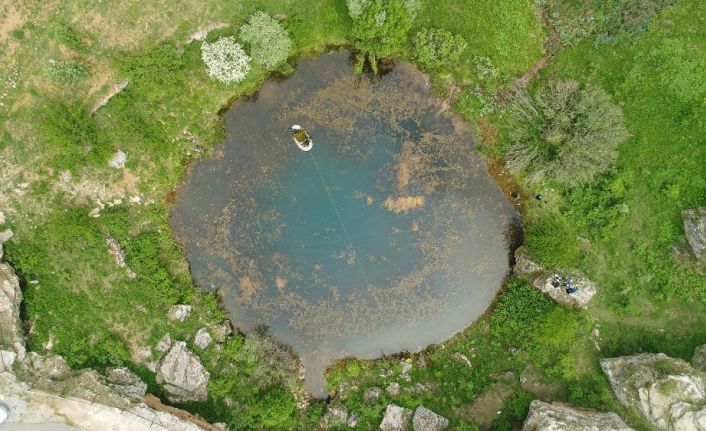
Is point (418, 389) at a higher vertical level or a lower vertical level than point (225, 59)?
lower

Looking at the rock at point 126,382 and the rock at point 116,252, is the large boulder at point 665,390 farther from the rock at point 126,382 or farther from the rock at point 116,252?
the rock at point 116,252

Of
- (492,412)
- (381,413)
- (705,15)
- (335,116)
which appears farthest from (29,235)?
(705,15)

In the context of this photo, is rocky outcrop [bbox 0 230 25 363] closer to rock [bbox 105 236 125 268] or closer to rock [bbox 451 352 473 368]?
rock [bbox 105 236 125 268]

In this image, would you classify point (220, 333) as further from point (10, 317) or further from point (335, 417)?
point (10, 317)

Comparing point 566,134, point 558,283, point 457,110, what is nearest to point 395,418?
point 558,283

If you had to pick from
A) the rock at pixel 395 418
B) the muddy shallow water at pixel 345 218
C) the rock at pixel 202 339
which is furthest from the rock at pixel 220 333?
the rock at pixel 395 418

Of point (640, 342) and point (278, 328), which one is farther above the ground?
point (640, 342)

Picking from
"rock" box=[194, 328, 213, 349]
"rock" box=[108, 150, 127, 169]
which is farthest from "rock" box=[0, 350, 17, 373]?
"rock" box=[108, 150, 127, 169]

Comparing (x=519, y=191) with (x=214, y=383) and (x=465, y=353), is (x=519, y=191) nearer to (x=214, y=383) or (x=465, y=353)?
(x=465, y=353)

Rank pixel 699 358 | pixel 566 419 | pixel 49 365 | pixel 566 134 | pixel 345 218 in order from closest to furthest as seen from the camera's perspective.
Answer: pixel 566 419
pixel 566 134
pixel 699 358
pixel 49 365
pixel 345 218
